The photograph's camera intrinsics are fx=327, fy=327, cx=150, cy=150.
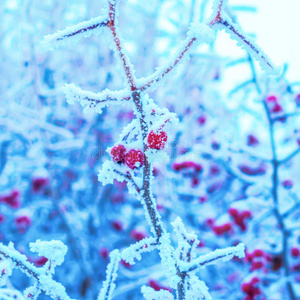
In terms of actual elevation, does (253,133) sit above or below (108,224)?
above

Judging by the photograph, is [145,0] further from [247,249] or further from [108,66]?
[247,249]

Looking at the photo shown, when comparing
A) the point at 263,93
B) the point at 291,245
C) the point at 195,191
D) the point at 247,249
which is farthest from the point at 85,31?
the point at 195,191

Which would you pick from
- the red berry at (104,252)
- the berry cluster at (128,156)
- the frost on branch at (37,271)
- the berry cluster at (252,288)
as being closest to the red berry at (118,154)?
the berry cluster at (128,156)

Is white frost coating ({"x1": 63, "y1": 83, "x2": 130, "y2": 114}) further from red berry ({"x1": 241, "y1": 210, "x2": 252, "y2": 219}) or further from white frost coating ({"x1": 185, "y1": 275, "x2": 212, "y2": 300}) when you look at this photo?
red berry ({"x1": 241, "y1": 210, "x2": 252, "y2": 219})

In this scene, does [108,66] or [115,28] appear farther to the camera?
[108,66]

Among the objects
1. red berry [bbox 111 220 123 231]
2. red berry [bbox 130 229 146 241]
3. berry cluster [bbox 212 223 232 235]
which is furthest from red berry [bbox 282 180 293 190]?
red berry [bbox 111 220 123 231]

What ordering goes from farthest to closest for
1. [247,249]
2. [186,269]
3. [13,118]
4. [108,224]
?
[108,224], [13,118], [247,249], [186,269]

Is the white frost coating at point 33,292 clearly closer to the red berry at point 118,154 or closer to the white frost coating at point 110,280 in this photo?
the white frost coating at point 110,280
